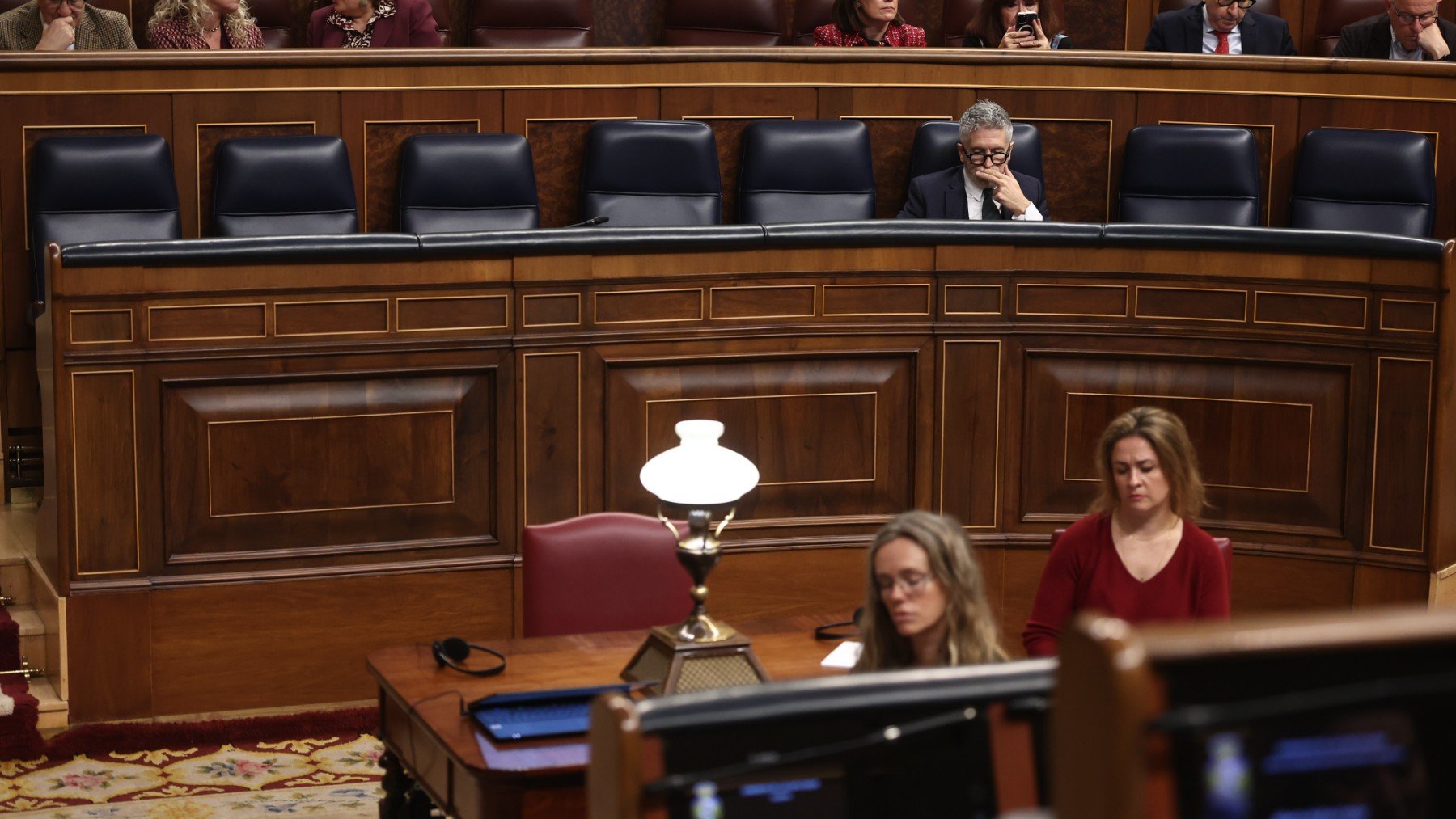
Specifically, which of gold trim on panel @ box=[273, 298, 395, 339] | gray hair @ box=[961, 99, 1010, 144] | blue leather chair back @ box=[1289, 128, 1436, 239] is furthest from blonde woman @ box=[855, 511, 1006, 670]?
blue leather chair back @ box=[1289, 128, 1436, 239]

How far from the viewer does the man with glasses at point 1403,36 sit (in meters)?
5.95

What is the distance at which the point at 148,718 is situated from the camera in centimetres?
404

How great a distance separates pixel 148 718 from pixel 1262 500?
8.88 ft

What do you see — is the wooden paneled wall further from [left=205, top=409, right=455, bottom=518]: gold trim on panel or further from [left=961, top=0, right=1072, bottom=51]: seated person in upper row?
[left=961, top=0, right=1072, bottom=51]: seated person in upper row

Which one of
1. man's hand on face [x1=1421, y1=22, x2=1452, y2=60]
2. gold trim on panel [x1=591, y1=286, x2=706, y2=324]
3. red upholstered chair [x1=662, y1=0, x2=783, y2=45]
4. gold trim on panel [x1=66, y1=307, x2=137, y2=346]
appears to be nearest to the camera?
gold trim on panel [x1=66, y1=307, x2=137, y2=346]

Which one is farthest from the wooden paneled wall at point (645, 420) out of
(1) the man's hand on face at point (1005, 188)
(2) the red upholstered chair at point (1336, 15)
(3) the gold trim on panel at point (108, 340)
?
(2) the red upholstered chair at point (1336, 15)

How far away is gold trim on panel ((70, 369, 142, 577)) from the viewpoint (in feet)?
12.9

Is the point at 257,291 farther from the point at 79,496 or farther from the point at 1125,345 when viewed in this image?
the point at 1125,345

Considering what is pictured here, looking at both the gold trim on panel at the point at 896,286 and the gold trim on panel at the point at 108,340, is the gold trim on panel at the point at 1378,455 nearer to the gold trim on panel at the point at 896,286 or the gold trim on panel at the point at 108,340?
the gold trim on panel at the point at 896,286

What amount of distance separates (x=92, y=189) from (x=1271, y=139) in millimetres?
3514

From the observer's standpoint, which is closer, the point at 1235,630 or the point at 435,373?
the point at 1235,630

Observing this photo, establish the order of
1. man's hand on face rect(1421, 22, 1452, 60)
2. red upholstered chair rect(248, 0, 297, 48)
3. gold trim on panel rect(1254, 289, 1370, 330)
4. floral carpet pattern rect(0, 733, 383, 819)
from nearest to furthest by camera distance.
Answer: floral carpet pattern rect(0, 733, 383, 819)
gold trim on panel rect(1254, 289, 1370, 330)
man's hand on face rect(1421, 22, 1452, 60)
red upholstered chair rect(248, 0, 297, 48)

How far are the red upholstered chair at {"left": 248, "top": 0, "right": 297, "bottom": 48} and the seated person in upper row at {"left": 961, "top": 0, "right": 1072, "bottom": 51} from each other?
2.38m

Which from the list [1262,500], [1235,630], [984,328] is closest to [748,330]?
[984,328]
